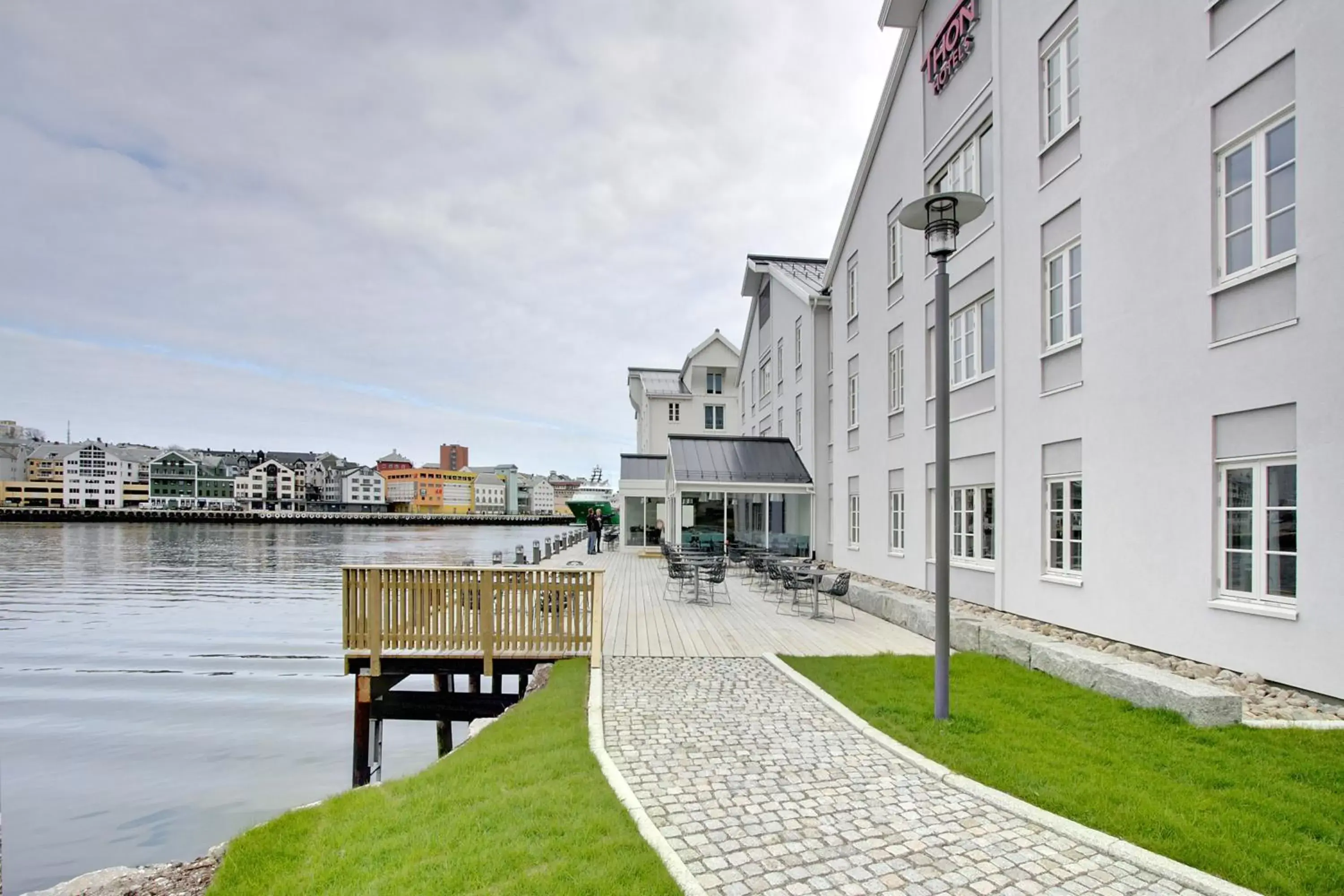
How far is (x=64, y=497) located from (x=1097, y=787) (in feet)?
529

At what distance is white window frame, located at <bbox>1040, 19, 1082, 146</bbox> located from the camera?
1012 centimetres

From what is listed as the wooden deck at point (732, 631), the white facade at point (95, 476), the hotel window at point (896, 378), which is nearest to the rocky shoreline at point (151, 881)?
the wooden deck at point (732, 631)

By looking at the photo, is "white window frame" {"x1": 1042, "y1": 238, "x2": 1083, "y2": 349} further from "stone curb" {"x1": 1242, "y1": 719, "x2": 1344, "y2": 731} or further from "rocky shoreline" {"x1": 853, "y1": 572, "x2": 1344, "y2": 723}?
"stone curb" {"x1": 1242, "y1": 719, "x2": 1344, "y2": 731}

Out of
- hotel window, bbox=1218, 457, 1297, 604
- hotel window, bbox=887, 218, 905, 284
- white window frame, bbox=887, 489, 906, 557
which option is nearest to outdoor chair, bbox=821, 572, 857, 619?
white window frame, bbox=887, 489, 906, 557

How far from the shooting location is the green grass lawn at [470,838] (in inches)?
139

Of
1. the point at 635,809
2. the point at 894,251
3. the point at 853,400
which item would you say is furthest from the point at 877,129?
the point at 635,809

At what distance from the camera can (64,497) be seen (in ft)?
402

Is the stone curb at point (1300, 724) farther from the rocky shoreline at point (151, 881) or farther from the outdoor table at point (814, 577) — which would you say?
the rocky shoreline at point (151, 881)

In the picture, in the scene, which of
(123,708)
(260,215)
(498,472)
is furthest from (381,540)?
(498,472)

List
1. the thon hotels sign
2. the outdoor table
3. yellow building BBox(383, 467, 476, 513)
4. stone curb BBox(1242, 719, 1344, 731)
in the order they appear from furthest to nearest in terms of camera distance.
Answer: yellow building BBox(383, 467, 476, 513), the thon hotels sign, the outdoor table, stone curb BBox(1242, 719, 1344, 731)

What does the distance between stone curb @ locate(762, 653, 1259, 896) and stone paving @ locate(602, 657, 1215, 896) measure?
5 cm

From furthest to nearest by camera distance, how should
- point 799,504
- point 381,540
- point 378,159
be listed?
1. point 381,540
2. point 799,504
3. point 378,159

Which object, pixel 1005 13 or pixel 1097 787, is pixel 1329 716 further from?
pixel 1005 13

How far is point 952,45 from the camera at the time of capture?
13898 millimetres
